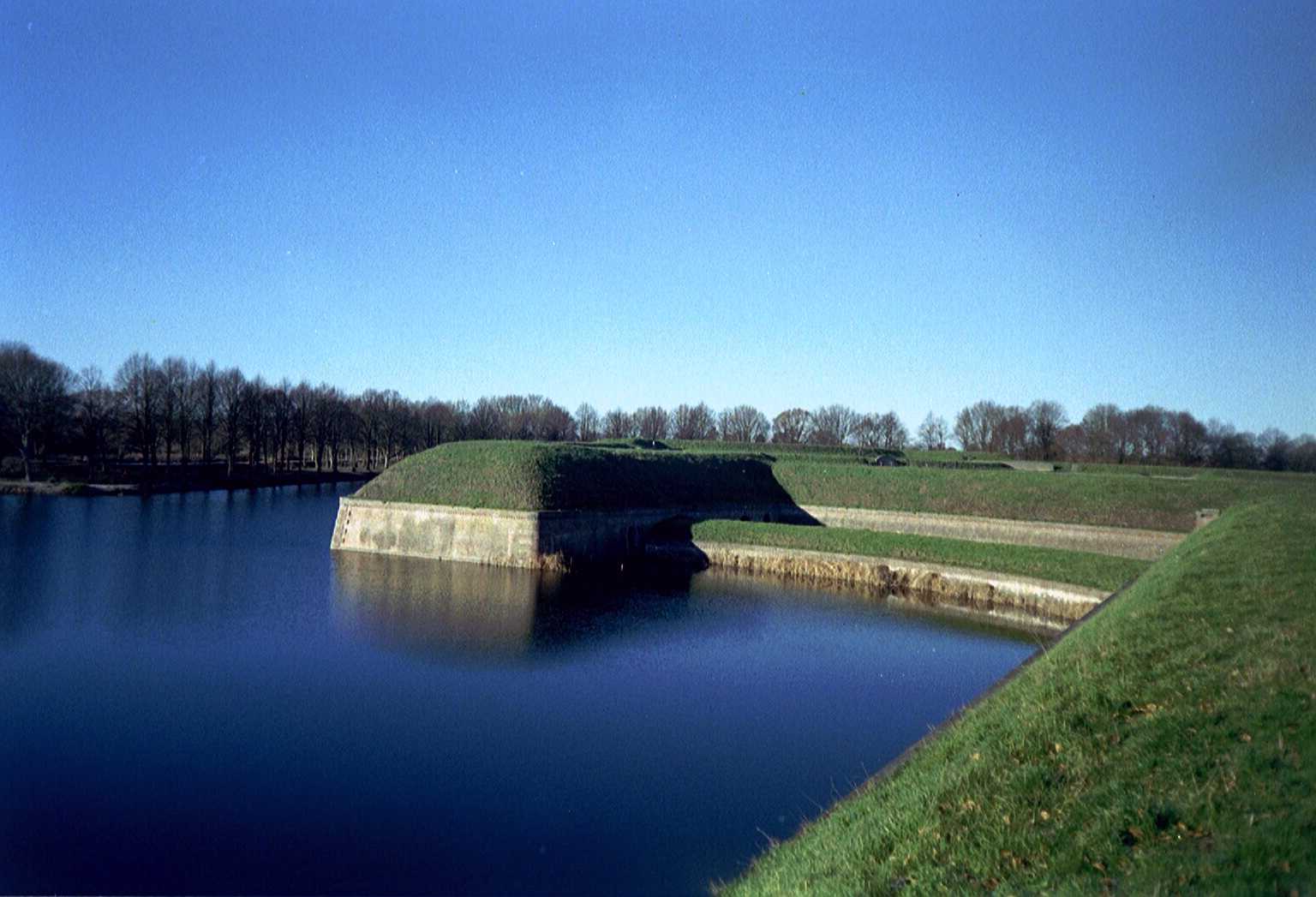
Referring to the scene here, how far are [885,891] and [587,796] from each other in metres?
5.62

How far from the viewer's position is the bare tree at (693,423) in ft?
360

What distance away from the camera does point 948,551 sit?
2980cm

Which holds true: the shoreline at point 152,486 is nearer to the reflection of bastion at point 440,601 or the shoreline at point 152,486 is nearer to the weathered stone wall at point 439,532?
the weathered stone wall at point 439,532

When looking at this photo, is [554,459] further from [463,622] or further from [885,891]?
[885,891]

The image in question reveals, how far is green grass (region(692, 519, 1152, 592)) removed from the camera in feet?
85.8

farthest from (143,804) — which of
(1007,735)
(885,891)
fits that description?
(1007,735)

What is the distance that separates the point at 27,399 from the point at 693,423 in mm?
71698

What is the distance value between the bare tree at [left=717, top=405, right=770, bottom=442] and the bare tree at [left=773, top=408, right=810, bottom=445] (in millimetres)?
1355

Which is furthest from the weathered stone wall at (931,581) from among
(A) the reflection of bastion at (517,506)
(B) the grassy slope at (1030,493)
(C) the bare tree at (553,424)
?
(C) the bare tree at (553,424)

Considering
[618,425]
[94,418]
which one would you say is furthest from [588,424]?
[94,418]

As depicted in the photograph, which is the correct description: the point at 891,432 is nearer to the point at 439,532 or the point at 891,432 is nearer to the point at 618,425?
the point at 618,425

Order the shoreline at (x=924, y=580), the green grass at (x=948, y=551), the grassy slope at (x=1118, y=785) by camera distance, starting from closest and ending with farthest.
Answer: the grassy slope at (x=1118, y=785) → the shoreline at (x=924, y=580) → the green grass at (x=948, y=551)

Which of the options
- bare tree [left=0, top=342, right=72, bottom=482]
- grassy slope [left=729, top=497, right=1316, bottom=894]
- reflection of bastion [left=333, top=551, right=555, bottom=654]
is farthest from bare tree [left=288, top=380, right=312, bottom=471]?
grassy slope [left=729, top=497, right=1316, bottom=894]

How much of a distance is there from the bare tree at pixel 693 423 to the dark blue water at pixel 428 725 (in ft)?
270
